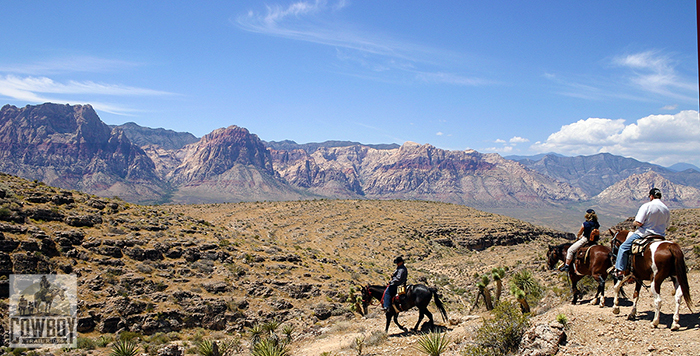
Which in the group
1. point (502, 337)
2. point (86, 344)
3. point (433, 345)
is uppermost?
point (502, 337)

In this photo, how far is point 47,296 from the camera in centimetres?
1688

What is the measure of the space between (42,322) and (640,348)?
857 inches

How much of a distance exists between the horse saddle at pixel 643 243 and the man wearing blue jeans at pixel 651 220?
97 millimetres

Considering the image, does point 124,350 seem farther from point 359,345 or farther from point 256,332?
point 359,345

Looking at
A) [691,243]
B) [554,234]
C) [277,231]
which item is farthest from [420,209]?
[691,243]

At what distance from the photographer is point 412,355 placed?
36.4 ft

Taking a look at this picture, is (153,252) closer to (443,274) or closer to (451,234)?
(443,274)

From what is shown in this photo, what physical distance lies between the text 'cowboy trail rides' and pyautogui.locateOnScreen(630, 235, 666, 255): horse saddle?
20790mm

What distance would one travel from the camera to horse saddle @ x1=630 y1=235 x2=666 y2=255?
9219 millimetres

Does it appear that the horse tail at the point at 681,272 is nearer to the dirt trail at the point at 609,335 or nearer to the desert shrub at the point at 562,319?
the dirt trail at the point at 609,335

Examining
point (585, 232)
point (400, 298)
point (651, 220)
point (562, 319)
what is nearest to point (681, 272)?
point (651, 220)

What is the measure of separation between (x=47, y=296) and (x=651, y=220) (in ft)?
78.5

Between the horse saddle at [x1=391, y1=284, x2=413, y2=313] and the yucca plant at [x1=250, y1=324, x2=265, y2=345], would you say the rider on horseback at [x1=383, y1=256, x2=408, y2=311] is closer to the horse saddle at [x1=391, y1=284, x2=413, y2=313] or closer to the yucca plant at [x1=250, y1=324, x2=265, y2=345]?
the horse saddle at [x1=391, y1=284, x2=413, y2=313]

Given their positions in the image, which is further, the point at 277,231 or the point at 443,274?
the point at 277,231
